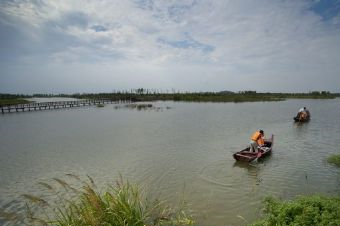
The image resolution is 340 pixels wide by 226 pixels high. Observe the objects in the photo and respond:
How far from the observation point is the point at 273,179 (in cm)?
1102

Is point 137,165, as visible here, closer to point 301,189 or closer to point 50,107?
point 301,189

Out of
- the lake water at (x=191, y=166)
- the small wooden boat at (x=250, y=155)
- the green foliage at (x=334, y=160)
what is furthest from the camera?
the small wooden boat at (x=250, y=155)

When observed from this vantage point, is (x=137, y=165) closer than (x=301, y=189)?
No

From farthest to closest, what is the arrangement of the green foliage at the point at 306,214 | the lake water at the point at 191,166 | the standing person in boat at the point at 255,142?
the standing person in boat at the point at 255,142 → the lake water at the point at 191,166 → the green foliage at the point at 306,214

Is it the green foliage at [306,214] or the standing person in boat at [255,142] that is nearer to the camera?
the green foliage at [306,214]

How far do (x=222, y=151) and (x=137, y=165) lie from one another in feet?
17.7

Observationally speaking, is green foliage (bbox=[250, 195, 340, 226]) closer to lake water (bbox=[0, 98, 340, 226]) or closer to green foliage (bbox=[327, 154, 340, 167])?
lake water (bbox=[0, 98, 340, 226])

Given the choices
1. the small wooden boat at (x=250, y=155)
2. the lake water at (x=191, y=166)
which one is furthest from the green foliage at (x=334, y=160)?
the small wooden boat at (x=250, y=155)

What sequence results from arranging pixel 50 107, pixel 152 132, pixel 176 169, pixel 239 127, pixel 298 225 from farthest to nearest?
pixel 50 107, pixel 239 127, pixel 152 132, pixel 176 169, pixel 298 225

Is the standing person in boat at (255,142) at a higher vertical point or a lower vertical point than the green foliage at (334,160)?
higher

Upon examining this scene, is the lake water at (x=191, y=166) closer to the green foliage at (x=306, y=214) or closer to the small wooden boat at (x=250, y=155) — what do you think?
the small wooden boat at (x=250, y=155)

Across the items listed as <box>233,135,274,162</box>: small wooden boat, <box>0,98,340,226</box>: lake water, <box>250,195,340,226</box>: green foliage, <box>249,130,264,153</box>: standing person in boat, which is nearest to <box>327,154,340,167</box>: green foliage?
<box>0,98,340,226</box>: lake water

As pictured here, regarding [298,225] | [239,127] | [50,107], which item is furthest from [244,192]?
[50,107]

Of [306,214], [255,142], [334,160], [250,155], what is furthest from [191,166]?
[306,214]
